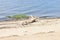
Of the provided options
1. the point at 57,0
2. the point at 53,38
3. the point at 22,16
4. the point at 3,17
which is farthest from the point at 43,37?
the point at 57,0

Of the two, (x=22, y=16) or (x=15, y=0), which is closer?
(x=22, y=16)

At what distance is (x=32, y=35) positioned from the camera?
26.1ft

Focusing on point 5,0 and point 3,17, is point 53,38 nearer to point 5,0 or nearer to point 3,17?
point 3,17

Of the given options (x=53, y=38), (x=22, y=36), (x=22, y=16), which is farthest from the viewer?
(x=22, y=16)

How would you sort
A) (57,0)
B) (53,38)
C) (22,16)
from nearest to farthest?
(53,38)
(22,16)
(57,0)

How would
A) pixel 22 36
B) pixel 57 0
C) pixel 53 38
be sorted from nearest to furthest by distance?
pixel 53 38
pixel 22 36
pixel 57 0

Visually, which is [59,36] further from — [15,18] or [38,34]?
[15,18]

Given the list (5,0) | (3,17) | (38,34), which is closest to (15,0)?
(5,0)

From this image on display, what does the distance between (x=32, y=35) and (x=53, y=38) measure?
3.03ft

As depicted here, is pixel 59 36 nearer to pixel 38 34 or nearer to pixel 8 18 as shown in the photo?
pixel 38 34

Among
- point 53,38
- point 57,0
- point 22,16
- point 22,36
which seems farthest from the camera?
point 57,0

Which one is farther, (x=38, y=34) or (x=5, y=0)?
(x=5, y=0)

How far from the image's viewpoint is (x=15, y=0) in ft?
88.7

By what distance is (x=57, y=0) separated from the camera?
26297 millimetres
